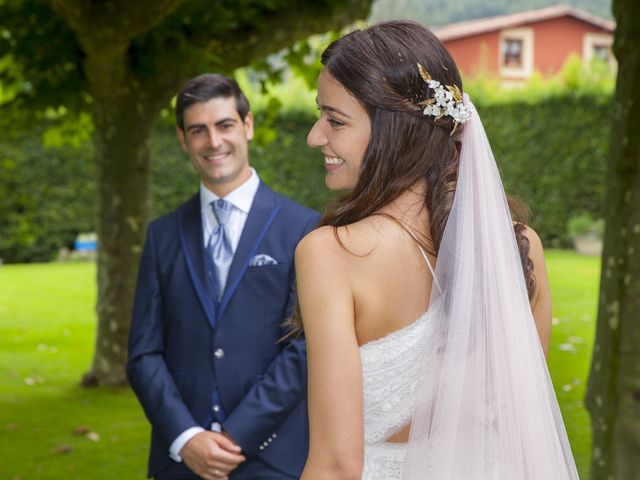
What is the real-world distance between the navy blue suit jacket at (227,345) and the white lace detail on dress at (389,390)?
1.03 metres

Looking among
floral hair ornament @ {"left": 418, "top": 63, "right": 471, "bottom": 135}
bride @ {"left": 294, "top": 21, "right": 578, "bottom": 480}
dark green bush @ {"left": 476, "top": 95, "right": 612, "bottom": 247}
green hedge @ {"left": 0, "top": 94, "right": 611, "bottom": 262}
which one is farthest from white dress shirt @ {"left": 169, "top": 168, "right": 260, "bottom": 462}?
dark green bush @ {"left": 476, "top": 95, "right": 612, "bottom": 247}

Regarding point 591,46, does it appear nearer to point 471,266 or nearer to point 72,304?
point 72,304

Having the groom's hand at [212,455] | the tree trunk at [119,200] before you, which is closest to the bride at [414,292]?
the groom's hand at [212,455]

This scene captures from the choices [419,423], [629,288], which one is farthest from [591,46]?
[419,423]

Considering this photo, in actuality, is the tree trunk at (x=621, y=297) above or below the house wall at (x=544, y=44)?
below

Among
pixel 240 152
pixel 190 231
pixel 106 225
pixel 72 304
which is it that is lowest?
pixel 72 304

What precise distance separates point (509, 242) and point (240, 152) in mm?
1674

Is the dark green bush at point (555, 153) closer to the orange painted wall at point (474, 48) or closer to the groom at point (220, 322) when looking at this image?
the orange painted wall at point (474, 48)

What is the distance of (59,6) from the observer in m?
6.94

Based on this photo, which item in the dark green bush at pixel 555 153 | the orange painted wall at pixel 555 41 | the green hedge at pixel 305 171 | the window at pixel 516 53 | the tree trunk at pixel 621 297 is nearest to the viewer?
the tree trunk at pixel 621 297

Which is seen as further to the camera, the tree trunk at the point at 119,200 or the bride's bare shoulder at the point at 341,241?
the tree trunk at the point at 119,200

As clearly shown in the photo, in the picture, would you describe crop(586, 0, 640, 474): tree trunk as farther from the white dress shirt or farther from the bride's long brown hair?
A: the bride's long brown hair

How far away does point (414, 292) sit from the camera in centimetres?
207

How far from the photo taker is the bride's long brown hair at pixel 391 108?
2.03 meters
